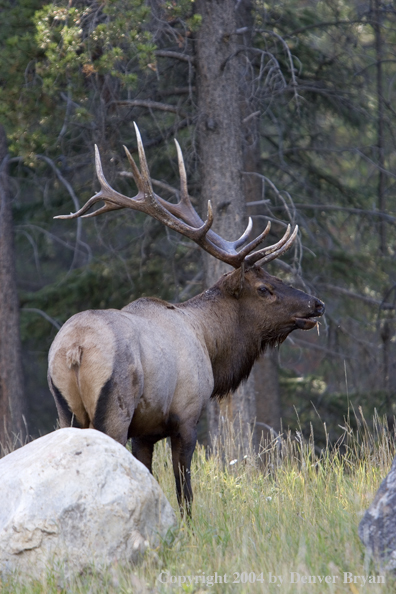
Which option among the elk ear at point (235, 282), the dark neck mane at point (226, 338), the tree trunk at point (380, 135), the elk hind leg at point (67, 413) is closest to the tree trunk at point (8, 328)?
the tree trunk at point (380, 135)

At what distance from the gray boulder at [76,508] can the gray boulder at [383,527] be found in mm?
1115

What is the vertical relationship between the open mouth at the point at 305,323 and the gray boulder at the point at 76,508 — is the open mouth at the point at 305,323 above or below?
below

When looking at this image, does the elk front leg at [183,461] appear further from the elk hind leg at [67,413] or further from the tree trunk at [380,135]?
the tree trunk at [380,135]

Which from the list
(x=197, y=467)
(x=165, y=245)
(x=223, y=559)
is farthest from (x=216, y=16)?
(x=223, y=559)

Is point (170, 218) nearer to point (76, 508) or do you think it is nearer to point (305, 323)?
point (305, 323)

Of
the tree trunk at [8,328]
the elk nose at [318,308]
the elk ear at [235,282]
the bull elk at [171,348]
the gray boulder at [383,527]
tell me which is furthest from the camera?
the tree trunk at [8,328]

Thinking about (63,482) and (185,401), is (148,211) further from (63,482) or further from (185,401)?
(63,482)

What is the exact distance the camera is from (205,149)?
921 centimetres

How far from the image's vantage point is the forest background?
28.0 feet

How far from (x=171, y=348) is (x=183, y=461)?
0.83 metres

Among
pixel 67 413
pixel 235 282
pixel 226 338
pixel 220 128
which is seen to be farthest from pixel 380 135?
pixel 67 413

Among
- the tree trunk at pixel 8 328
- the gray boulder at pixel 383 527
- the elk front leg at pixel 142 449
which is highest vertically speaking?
the gray boulder at pixel 383 527

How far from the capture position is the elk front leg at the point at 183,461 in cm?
513

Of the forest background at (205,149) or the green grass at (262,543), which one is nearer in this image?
the green grass at (262,543)
